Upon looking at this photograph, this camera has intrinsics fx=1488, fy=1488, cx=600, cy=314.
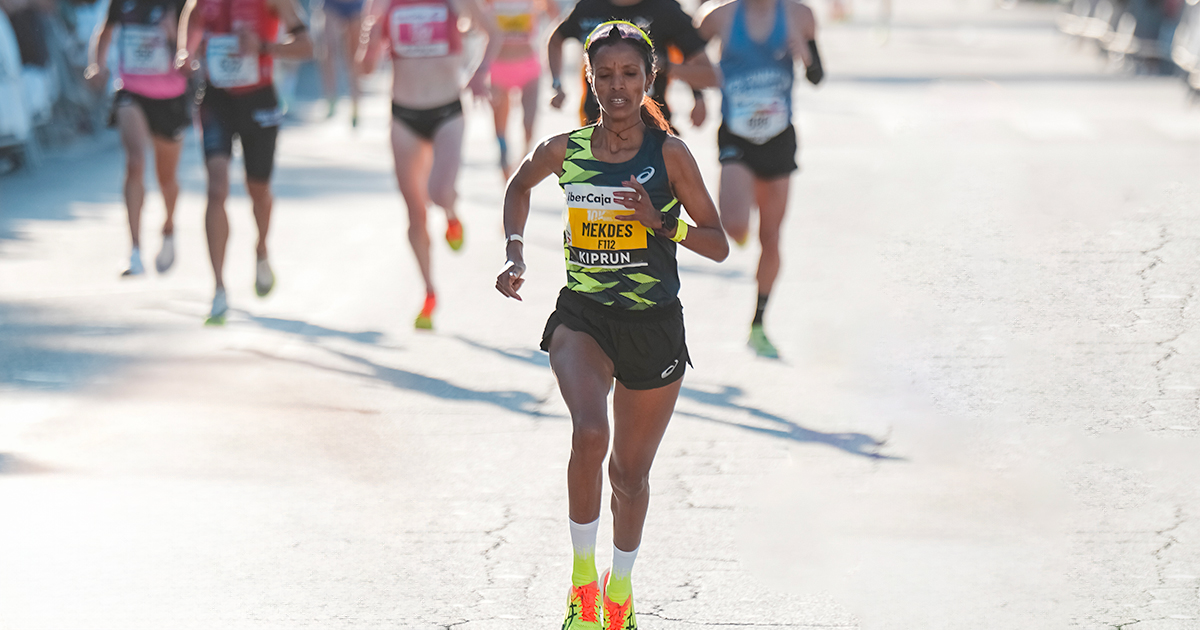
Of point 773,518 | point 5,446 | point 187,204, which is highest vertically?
point 773,518

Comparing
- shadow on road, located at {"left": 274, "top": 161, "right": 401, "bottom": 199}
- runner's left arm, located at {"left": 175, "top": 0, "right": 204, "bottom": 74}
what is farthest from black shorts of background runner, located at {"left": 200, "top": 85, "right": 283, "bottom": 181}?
shadow on road, located at {"left": 274, "top": 161, "right": 401, "bottom": 199}

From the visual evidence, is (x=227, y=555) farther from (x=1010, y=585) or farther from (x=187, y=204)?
(x=187, y=204)

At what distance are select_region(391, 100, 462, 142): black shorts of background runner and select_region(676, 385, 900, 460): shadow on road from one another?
7.52 ft

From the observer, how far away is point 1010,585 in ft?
15.4

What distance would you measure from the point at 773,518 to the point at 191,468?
2372 mm

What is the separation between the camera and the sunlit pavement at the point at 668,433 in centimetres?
472

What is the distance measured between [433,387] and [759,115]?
2108 millimetres

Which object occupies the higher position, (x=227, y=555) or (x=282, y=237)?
(x=227, y=555)

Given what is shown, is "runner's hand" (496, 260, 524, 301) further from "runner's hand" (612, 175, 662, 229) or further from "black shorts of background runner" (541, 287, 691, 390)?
"runner's hand" (612, 175, 662, 229)

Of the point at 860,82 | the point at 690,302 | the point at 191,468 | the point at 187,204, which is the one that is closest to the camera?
the point at 191,468

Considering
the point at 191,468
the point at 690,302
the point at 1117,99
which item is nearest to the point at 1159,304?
the point at 690,302

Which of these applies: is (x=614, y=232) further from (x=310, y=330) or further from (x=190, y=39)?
(x=190, y=39)

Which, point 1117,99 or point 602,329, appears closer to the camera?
point 602,329

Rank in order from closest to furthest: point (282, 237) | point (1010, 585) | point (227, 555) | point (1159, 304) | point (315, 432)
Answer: point (1010, 585), point (227, 555), point (315, 432), point (1159, 304), point (282, 237)
